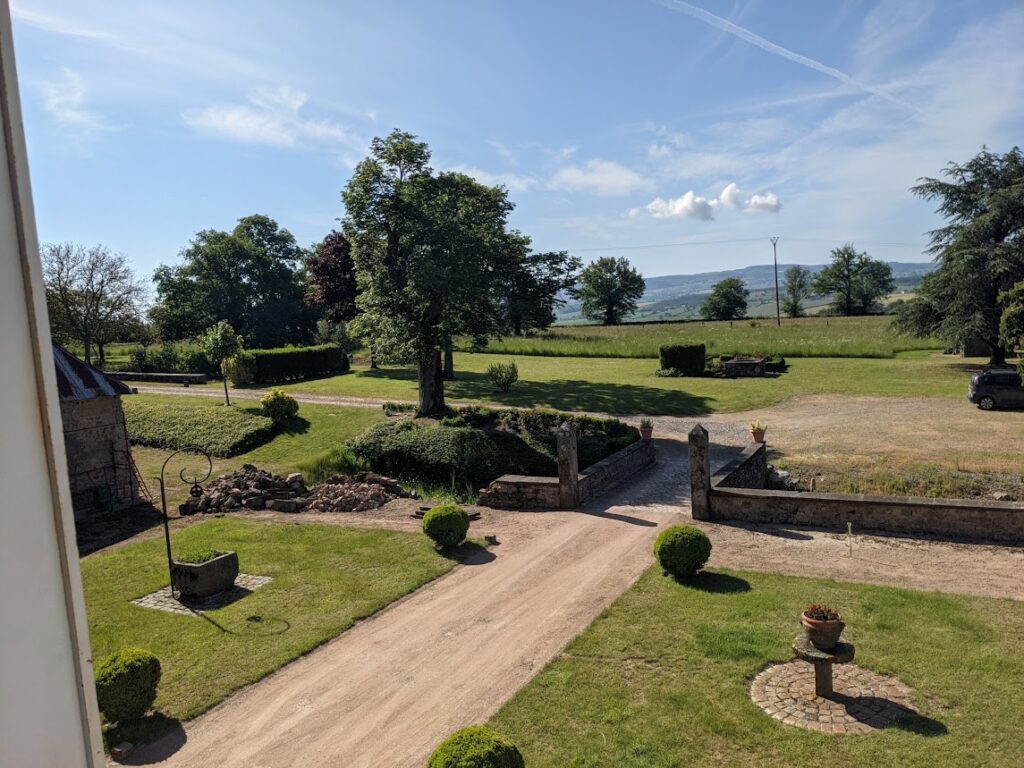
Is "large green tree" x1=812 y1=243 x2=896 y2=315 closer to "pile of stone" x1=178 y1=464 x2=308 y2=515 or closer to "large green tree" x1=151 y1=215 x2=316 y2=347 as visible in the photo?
"large green tree" x1=151 y1=215 x2=316 y2=347

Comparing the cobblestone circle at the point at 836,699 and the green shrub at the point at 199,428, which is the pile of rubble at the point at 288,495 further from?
the cobblestone circle at the point at 836,699

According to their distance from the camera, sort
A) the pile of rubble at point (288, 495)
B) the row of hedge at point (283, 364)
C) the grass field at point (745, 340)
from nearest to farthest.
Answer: the pile of rubble at point (288, 495) → the row of hedge at point (283, 364) → the grass field at point (745, 340)

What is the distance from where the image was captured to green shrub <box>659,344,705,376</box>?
130 ft

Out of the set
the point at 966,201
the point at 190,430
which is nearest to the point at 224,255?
the point at 190,430

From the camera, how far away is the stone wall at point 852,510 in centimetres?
1358

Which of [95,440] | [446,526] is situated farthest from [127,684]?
[95,440]

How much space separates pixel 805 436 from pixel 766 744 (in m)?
17.4

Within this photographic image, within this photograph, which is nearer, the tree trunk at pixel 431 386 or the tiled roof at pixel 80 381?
the tiled roof at pixel 80 381

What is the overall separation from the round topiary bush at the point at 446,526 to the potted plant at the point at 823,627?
302 inches

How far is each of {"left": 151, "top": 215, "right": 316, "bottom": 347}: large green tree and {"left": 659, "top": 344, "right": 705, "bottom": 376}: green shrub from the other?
28983 mm

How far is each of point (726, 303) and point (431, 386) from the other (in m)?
87.6

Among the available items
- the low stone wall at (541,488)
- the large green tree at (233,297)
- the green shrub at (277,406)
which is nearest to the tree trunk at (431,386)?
the green shrub at (277,406)

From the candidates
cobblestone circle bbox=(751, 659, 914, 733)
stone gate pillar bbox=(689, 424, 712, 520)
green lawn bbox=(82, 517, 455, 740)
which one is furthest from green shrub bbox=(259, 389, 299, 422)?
cobblestone circle bbox=(751, 659, 914, 733)

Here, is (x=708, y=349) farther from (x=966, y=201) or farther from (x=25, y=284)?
(x=25, y=284)
